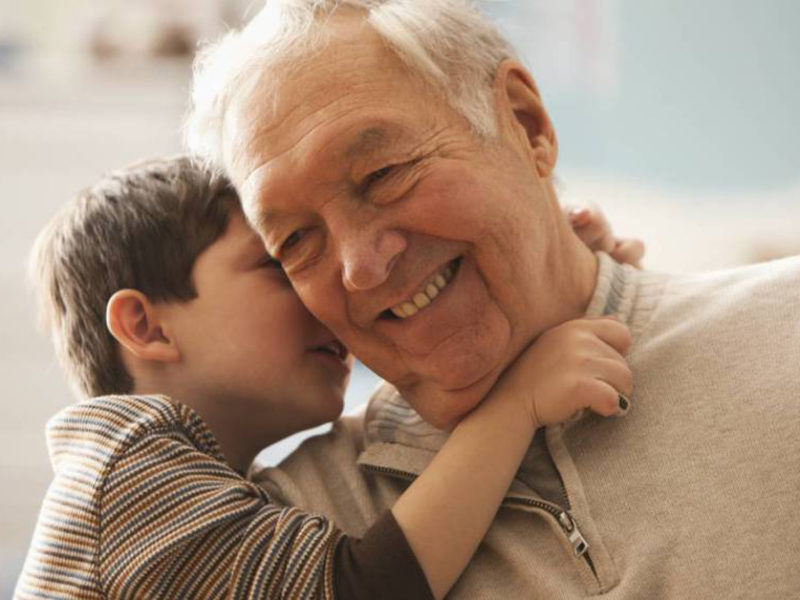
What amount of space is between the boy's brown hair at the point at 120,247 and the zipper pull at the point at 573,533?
78 cm

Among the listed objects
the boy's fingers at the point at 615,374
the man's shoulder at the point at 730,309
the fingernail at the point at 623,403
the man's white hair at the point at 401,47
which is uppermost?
the man's white hair at the point at 401,47

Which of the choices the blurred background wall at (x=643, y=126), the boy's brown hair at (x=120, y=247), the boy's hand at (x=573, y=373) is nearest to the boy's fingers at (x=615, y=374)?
the boy's hand at (x=573, y=373)

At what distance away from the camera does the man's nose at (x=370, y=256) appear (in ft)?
4.72

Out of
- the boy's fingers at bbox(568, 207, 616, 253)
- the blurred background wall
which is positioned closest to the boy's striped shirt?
the boy's fingers at bbox(568, 207, 616, 253)

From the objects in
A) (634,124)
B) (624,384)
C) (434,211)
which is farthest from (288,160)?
(634,124)

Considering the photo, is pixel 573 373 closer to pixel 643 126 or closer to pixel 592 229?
pixel 592 229

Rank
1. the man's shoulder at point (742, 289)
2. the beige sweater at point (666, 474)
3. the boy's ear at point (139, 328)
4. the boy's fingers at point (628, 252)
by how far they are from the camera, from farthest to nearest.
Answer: the boy's fingers at point (628, 252) → the boy's ear at point (139, 328) → the man's shoulder at point (742, 289) → the beige sweater at point (666, 474)

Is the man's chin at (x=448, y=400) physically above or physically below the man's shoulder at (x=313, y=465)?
above

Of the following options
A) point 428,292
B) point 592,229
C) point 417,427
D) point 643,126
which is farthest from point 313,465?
point 643,126

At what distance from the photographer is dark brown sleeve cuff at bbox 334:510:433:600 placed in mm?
1350

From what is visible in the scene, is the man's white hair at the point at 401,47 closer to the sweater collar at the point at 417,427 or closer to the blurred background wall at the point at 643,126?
the sweater collar at the point at 417,427

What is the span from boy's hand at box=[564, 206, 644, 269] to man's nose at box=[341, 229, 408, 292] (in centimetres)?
50

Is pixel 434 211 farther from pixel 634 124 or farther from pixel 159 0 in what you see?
pixel 159 0

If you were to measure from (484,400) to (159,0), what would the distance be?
2.63m
